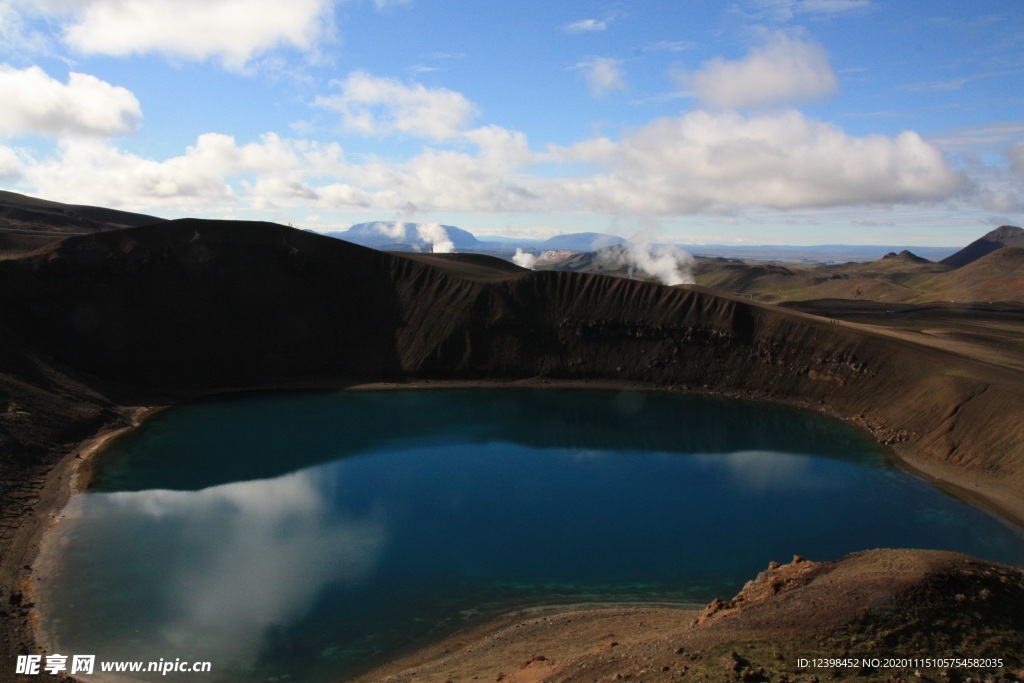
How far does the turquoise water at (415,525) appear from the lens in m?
23.5

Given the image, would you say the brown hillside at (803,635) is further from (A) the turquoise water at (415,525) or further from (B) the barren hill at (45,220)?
(B) the barren hill at (45,220)

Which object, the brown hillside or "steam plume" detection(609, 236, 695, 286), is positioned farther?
"steam plume" detection(609, 236, 695, 286)

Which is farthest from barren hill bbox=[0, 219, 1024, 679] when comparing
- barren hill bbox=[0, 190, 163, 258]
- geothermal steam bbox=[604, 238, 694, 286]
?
geothermal steam bbox=[604, 238, 694, 286]

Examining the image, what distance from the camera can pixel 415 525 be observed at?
31.9m

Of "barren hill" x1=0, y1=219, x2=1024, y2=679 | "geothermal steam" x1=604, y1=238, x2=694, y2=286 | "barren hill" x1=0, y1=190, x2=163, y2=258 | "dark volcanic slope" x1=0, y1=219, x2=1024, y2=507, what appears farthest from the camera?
"geothermal steam" x1=604, y1=238, x2=694, y2=286

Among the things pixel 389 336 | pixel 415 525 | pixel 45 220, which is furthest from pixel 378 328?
pixel 45 220

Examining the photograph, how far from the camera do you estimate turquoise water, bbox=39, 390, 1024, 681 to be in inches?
925

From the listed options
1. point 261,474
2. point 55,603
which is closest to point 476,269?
point 261,474

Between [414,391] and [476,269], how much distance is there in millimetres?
23563

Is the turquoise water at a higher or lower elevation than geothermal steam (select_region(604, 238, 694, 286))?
lower

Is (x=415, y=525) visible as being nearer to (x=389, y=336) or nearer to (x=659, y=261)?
(x=389, y=336)

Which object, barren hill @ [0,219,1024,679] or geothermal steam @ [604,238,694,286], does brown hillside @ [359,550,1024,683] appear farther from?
geothermal steam @ [604,238,694,286]

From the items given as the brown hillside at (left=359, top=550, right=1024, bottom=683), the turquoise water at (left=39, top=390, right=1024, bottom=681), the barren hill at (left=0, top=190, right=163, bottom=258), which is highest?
the barren hill at (left=0, top=190, right=163, bottom=258)

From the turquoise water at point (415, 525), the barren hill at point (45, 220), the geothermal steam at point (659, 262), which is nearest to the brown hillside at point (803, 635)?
the turquoise water at point (415, 525)
